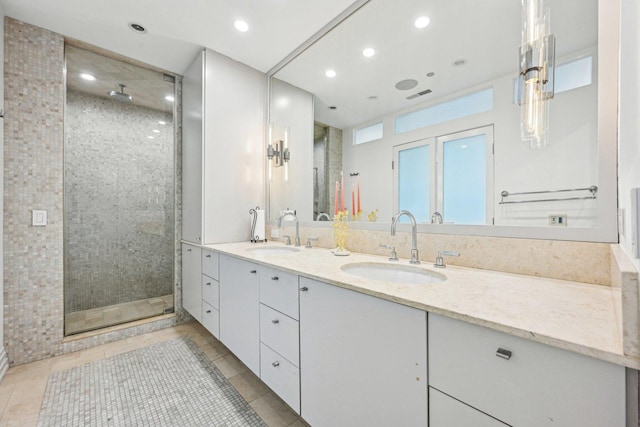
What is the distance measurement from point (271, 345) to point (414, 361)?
0.85 m

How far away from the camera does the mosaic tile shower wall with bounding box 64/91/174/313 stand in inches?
89.4

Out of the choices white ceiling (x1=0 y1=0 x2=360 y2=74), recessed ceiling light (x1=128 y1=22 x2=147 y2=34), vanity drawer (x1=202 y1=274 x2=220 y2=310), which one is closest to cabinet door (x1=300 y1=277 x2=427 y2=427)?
vanity drawer (x1=202 y1=274 x2=220 y2=310)

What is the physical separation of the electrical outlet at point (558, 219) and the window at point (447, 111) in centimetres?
55

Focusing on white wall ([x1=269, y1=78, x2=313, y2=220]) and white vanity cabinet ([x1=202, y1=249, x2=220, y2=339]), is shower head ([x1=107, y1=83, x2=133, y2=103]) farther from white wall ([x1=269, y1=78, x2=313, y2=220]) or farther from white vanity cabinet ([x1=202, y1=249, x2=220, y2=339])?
white vanity cabinet ([x1=202, y1=249, x2=220, y2=339])

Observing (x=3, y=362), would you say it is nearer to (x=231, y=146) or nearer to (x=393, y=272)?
(x=231, y=146)

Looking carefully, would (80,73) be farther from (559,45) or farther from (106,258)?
(559,45)

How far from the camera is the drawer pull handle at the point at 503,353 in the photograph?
0.62 metres

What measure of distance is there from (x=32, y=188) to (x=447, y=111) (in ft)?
9.40

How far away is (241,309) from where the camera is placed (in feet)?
5.50

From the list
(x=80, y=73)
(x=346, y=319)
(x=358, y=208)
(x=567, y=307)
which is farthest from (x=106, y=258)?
(x=567, y=307)

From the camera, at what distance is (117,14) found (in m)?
1.88

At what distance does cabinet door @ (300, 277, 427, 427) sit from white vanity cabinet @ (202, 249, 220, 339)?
3.43 ft

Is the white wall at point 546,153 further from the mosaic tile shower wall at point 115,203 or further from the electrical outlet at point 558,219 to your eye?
the mosaic tile shower wall at point 115,203

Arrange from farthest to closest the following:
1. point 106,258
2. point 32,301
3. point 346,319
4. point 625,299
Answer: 1. point 106,258
2. point 32,301
3. point 346,319
4. point 625,299
